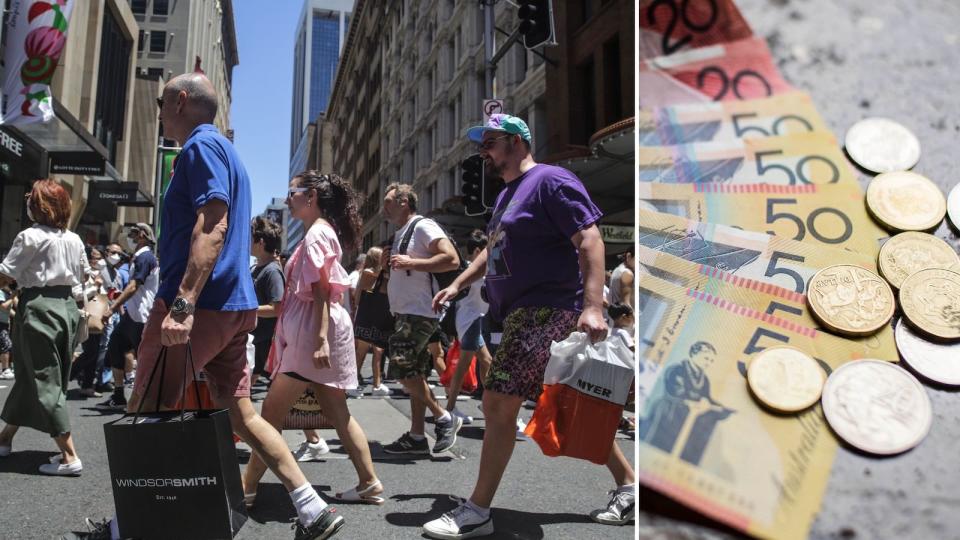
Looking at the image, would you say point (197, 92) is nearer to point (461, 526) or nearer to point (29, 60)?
point (461, 526)

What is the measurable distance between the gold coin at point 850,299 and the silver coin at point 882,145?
211 mm

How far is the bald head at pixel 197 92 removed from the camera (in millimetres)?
2479

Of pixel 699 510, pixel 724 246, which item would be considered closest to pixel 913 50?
pixel 724 246

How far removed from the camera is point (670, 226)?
1.21 meters

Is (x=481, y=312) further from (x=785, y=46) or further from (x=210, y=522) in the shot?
(x=785, y=46)

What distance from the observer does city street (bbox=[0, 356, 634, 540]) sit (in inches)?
105

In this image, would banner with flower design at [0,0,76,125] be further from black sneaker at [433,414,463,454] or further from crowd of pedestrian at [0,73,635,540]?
black sneaker at [433,414,463,454]

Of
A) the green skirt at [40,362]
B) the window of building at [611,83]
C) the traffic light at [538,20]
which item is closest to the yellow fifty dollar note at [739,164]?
the green skirt at [40,362]

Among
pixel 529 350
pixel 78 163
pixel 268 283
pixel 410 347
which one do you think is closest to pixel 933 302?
pixel 529 350

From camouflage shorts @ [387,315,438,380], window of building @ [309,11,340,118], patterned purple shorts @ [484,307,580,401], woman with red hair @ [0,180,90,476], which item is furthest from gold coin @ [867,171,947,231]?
window of building @ [309,11,340,118]

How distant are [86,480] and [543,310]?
99.8 inches

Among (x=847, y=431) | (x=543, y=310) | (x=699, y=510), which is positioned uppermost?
(x=543, y=310)

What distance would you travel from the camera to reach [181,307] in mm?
2098

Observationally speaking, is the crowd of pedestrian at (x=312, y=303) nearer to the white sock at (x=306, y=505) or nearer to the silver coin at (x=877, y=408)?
the white sock at (x=306, y=505)
